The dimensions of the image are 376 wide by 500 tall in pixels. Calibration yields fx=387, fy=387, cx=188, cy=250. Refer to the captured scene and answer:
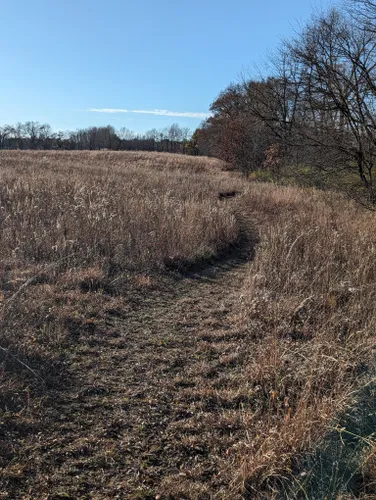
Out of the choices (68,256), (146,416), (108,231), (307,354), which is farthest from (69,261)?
(307,354)

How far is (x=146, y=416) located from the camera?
2.63 metres

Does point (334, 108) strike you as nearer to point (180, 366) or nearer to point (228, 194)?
point (228, 194)

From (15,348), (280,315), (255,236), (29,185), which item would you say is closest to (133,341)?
(15,348)

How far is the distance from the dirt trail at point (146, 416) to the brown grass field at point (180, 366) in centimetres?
1

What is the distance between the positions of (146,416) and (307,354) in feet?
4.81

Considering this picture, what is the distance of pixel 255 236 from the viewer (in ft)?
27.3

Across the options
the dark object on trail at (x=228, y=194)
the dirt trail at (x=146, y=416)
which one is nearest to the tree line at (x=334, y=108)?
the dark object on trail at (x=228, y=194)

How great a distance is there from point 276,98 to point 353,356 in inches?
605

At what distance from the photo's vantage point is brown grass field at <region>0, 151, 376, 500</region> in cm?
212

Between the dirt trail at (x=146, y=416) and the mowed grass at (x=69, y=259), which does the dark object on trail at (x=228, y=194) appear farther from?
the dirt trail at (x=146, y=416)

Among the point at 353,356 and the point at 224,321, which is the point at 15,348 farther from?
the point at 353,356

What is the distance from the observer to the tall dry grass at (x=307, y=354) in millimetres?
2109

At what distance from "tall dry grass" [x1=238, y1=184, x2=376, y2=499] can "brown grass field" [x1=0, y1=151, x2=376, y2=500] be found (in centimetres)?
1

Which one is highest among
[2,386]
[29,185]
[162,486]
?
[29,185]
